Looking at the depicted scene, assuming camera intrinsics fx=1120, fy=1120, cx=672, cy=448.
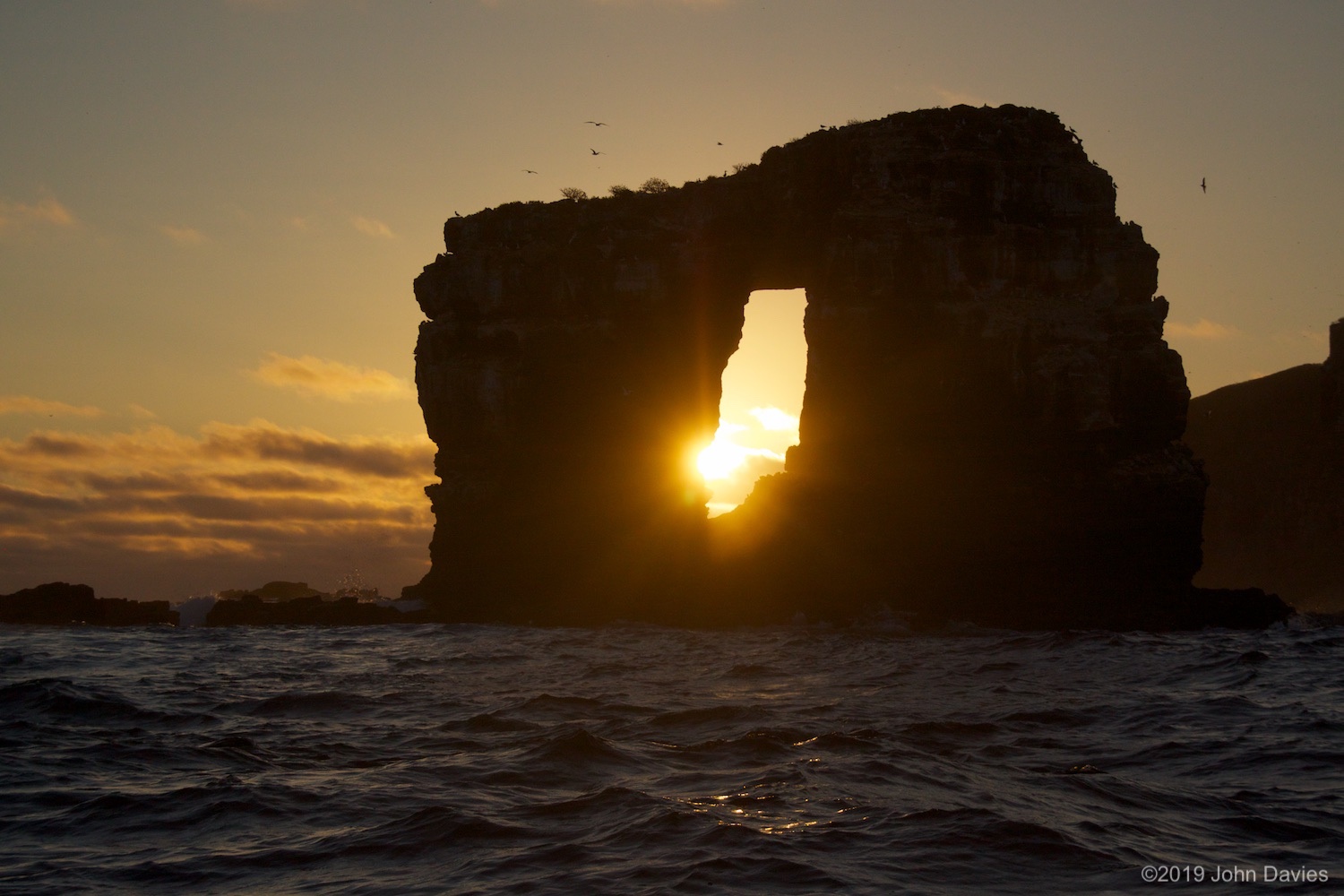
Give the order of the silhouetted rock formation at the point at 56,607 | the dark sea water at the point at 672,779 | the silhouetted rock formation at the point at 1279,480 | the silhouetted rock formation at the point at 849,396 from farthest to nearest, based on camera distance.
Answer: the silhouetted rock formation at the point at 1279,480, the silhouetted rock formation at the point at 56,607, the silhouetted rock formation at the point at 849,396, the dark sea water at the point at 672,779

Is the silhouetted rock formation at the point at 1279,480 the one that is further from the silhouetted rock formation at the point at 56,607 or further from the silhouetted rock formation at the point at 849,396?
the silhouetted rock formation at the point at 56,607

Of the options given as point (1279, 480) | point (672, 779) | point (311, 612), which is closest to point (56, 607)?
point (311, 612)

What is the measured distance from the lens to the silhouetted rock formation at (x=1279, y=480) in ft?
213

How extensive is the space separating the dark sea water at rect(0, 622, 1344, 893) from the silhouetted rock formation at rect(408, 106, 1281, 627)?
16802 mm

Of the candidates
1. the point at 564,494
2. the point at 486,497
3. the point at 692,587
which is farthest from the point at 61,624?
the point at 692,587

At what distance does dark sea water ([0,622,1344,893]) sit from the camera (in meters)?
9.27

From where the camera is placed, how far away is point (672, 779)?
1270 centimetres

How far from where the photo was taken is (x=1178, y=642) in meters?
31.2

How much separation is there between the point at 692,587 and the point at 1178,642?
746 inches

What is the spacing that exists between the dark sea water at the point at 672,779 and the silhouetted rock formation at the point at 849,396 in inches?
661

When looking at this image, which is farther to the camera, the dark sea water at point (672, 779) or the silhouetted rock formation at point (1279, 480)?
the silhouetted rock formation at point (1279, 480)

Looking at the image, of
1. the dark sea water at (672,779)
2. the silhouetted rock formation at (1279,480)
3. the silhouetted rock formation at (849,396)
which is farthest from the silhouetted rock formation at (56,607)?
the silhouetted rock formation at (1279,480)

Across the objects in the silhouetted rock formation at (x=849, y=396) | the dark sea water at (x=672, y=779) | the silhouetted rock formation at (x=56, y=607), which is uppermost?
the silhouetted rock formation at (x=849, y=396)

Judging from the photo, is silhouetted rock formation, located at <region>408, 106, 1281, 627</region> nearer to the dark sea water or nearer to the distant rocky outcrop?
the distant rocky outcrop
